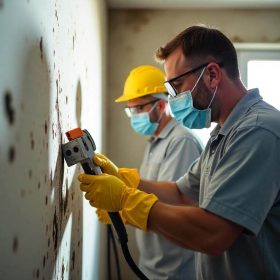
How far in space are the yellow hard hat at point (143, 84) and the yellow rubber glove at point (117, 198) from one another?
3.25ft

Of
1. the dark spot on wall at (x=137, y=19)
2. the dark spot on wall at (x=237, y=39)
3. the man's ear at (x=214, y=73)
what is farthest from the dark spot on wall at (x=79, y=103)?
the dark spot on wall at (x=237, y=39)

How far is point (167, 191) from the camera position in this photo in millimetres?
1406

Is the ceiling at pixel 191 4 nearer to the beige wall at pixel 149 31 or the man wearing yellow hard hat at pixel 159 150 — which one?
the beige wall at pixel 149 31

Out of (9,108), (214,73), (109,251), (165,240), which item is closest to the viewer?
(9,108)

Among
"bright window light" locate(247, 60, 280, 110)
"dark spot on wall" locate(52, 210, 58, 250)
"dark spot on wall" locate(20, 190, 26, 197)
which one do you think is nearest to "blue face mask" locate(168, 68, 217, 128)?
"dark spot on wall" locate(52, 210, 58, 250)

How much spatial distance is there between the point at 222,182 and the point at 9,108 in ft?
1.89

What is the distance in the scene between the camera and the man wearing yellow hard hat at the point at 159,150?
1.55 meters

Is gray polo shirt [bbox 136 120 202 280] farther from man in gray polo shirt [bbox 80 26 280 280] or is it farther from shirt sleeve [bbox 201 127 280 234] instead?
shirt sleeve [bbox 201 127 280 234]

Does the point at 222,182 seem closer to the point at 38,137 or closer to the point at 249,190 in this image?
the point at 249,190

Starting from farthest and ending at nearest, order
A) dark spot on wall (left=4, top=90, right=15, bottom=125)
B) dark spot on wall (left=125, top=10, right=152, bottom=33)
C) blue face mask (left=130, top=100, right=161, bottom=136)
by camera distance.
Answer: dark spot on wall (left=125, top=10, right=152, bottom=33) → blue face mask (left=130, top=100, right=161, bottom=136) → dark spot on wall (left=4, top=90, right=15, bottom=125)

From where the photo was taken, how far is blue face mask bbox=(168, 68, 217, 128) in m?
1.17

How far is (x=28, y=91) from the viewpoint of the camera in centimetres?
66

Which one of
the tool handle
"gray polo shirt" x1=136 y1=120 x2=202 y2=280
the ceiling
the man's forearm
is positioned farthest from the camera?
the ceiling

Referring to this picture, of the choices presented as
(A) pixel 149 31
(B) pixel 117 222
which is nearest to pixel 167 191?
(B) pixel 117 222
